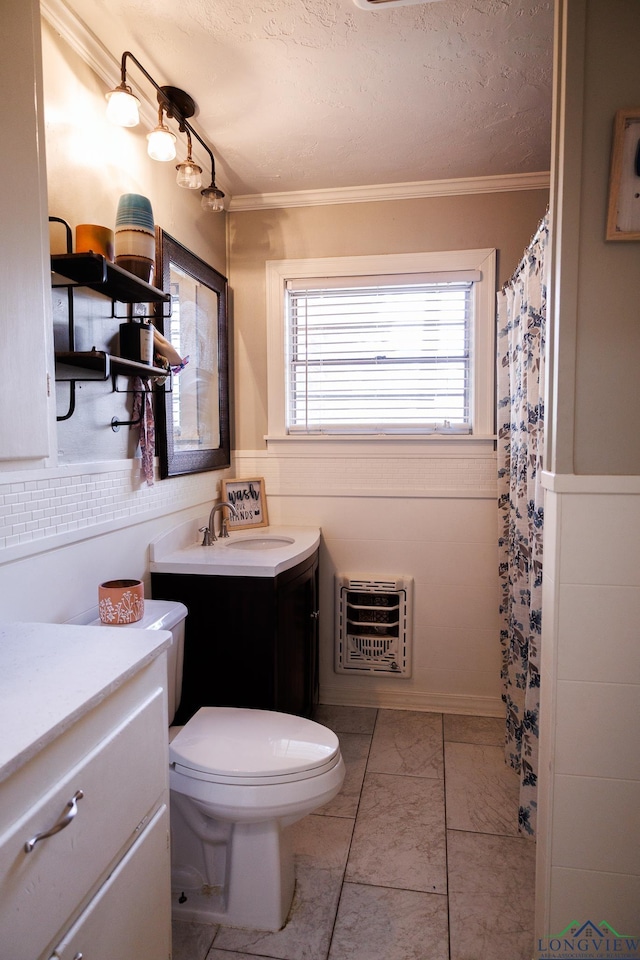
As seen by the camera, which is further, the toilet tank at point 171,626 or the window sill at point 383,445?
the window sill at point 383,445

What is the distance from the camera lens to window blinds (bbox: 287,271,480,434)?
255 cm

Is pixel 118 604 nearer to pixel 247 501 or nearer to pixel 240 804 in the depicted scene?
pixel 240 804

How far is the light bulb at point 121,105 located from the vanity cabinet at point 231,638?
54.6 inches

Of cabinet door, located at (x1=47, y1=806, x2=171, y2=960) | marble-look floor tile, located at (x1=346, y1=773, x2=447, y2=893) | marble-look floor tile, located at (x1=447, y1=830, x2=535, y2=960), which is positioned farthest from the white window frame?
cabinet door, located at (x1=47, y1=806, x2=171, y2=960)

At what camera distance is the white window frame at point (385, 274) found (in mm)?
2488

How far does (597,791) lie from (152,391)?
1674 mm

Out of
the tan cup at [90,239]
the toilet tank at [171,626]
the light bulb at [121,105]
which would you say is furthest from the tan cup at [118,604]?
the light bulb at [121,105]

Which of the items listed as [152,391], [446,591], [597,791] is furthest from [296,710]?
[152,391]

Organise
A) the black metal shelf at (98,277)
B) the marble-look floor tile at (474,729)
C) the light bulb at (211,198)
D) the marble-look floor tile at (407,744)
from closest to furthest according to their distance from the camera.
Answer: the black metal shelf at (98,277) < the light bulb at (211,198) < the marble-look floor tile at (407,744) < the marble-look floor tile at (474,729)

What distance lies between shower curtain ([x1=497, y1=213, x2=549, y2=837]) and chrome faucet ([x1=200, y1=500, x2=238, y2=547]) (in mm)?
1202

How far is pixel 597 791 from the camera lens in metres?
1.25

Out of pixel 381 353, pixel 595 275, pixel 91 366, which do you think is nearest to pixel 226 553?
pixel 91 366

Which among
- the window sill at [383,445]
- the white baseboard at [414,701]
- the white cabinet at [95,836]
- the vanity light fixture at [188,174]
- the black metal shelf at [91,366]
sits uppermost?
the vanity light fixture at [188,174]

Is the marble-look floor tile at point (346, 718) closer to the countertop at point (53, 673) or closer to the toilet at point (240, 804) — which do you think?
the toilet at point (240, 804)
